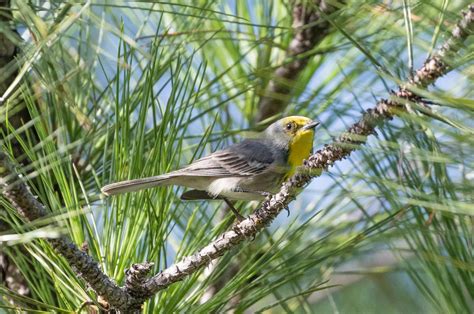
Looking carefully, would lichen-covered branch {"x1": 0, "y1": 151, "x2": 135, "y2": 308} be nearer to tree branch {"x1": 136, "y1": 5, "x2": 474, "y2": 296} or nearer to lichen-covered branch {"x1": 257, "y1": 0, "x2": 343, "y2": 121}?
tree branch {"x1": 136, "y1": 5, "x2": 474, "y2": 296}

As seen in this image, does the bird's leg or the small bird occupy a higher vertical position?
the small bird

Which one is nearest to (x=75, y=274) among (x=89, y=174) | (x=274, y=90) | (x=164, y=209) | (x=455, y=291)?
(x=164, y=209)

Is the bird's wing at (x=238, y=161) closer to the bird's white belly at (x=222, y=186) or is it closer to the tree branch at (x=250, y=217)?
the bird's white belly at (x=222, y=186)

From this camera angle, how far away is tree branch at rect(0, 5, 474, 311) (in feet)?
4.04

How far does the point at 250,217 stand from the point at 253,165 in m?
1.35

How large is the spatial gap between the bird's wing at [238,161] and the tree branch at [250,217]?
104cm

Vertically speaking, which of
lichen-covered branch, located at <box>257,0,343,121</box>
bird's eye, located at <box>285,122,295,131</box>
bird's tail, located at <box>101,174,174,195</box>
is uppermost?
lichen-covered branch, located at <box>257,0,343,121</box>

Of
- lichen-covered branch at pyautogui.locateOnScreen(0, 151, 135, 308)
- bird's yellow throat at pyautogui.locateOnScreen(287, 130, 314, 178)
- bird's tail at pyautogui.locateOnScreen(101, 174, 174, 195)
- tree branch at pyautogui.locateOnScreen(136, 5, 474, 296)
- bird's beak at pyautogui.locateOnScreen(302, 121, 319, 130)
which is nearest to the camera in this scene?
tree branch at pyautogui.locateOnScreen(136, 5, 474, 296)

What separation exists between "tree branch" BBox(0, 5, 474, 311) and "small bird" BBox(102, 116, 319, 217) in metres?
0.82

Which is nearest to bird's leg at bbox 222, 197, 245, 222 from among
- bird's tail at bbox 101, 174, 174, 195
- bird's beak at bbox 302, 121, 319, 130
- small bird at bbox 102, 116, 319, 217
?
small bird at bbox 102, 116, 319, 217

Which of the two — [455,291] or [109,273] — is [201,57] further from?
[455,291]

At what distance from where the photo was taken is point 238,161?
3125 millimetres

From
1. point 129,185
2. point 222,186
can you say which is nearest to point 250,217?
point 129,185

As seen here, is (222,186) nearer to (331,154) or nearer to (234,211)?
(234,211)
